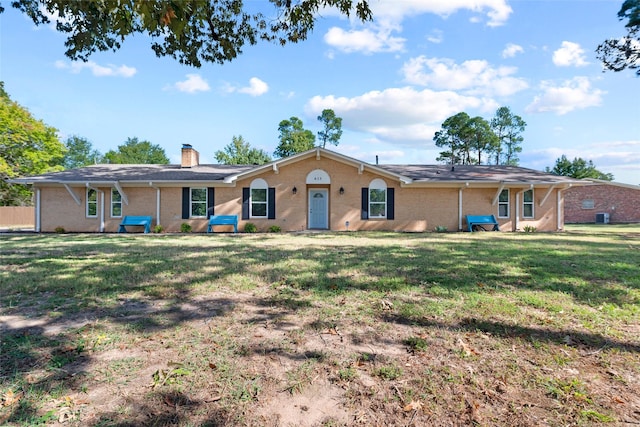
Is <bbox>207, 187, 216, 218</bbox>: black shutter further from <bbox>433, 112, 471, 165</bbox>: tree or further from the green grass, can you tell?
<bbox>433, 112, 471, 165</bbox>: tree

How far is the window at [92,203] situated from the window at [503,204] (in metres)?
20.0

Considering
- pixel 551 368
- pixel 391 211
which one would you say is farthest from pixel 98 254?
pixel 391 211

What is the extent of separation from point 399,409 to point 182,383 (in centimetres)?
153

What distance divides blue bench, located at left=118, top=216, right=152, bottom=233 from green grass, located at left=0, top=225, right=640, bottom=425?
10.0m

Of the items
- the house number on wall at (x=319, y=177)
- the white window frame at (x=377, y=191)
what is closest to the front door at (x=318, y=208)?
the house number on wall at (x=319, y=177)

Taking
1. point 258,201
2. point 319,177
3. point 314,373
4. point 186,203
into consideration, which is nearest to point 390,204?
point 319,177

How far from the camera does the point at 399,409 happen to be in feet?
7.11

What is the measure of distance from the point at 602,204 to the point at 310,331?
3346 centimetres

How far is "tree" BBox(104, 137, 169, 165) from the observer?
5481 centimetres

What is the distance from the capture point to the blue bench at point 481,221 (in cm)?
1608

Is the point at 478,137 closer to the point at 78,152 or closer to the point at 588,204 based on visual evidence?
the point at 588,204

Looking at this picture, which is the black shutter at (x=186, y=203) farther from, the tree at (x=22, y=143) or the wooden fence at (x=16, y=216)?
the wooden fence at (x=16, y=216)

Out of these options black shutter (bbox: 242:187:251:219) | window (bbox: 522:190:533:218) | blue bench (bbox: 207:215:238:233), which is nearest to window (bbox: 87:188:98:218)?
blue bench (bbox: 207:215:238:233)

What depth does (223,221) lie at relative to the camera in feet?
52.0
